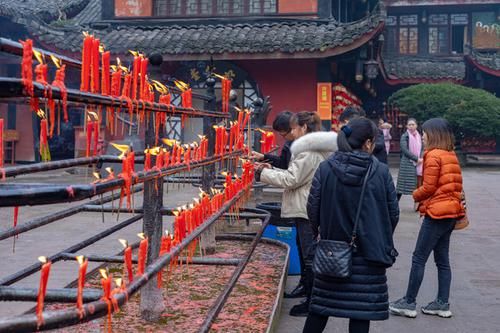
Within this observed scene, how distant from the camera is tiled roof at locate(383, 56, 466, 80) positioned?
22.0 m

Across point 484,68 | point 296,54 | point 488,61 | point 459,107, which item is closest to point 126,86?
→ point 296,54

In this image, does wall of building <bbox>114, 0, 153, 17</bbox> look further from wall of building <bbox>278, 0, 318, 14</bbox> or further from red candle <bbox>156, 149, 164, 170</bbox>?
red candle <bbox>156, 149, 164, 170</bbox>

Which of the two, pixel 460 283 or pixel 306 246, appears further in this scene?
pixel 460 283

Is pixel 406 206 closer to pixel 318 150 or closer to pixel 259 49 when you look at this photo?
pixel 259 49

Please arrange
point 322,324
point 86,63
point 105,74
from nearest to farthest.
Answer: point 86,63, point 105,74, point 322,324

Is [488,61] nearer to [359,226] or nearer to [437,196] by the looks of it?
[437,196]

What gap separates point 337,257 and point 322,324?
459 millimetres

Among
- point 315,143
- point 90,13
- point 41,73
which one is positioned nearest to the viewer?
point 41,73

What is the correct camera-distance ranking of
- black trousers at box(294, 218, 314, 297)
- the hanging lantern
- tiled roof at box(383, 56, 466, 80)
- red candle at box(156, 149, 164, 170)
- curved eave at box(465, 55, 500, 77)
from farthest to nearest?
tiled roof at box(383, 56, 466, 80)
curved eave at box(465, 55, 500, 77)
the hanging lantern
black trousers at box(294, 218, 314, 297)
red candle at box(156, 149, 164, 170)

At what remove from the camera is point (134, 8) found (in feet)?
53.0

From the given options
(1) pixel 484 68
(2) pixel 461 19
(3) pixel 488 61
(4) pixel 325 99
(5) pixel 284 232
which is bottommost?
(5) pixel 284 232

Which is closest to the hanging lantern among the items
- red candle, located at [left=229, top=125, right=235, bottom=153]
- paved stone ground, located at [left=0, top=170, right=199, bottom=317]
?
paved stone ground, located at [left=0, top=170, right=199, bottom=317]

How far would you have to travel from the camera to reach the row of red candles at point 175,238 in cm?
198

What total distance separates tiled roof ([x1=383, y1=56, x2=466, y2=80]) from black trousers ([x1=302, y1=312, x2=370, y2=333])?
61.8 ft
